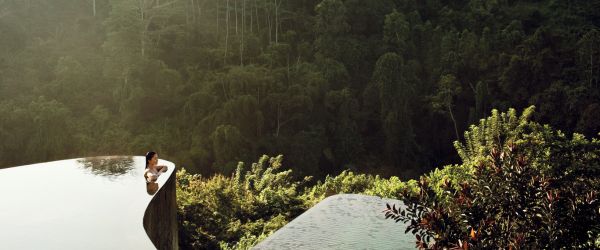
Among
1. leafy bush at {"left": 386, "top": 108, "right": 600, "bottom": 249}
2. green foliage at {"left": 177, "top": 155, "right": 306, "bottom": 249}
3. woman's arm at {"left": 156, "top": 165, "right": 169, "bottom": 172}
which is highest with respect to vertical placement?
leafy bush at {"left": 386, "top": 108, "right": 600, "bottom": 249}

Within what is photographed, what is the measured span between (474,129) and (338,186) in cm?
239

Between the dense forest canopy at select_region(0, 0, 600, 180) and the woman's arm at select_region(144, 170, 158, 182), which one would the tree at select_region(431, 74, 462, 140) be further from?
the woman's arm at select_region(144, 170, 158, 182)

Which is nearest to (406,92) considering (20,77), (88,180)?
(20,77)

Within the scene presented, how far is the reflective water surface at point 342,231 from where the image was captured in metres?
3.58

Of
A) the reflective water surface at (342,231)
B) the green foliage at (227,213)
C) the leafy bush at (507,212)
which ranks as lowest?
the green foliage at (227,213)

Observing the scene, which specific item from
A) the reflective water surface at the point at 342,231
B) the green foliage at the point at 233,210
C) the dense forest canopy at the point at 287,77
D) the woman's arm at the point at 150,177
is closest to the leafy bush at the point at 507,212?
the reflective water surface at the point at 342,231

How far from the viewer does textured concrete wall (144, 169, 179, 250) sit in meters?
3.50

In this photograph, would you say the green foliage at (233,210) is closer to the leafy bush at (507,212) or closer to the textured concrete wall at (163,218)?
the textured concrete wall at (163,218)

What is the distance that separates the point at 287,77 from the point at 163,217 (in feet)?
62.0

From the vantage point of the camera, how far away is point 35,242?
285 cm

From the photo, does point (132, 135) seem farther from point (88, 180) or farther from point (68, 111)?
point (88, 180)

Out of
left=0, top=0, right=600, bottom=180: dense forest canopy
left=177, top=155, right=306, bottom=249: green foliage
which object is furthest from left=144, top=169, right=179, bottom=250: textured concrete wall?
left=0, top=0, right=600, bottom=180: dense forest canopy

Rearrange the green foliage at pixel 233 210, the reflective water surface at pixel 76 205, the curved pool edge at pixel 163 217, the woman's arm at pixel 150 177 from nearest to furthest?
the reflective water surface at pixel 76 205 → the curved pool edge at pixel 163 217 → the woman's arm at pixel 150 177 → the green foliage at pixel 233 210

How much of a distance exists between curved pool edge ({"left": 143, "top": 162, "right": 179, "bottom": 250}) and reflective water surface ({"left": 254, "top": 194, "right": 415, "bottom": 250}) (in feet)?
2.34
